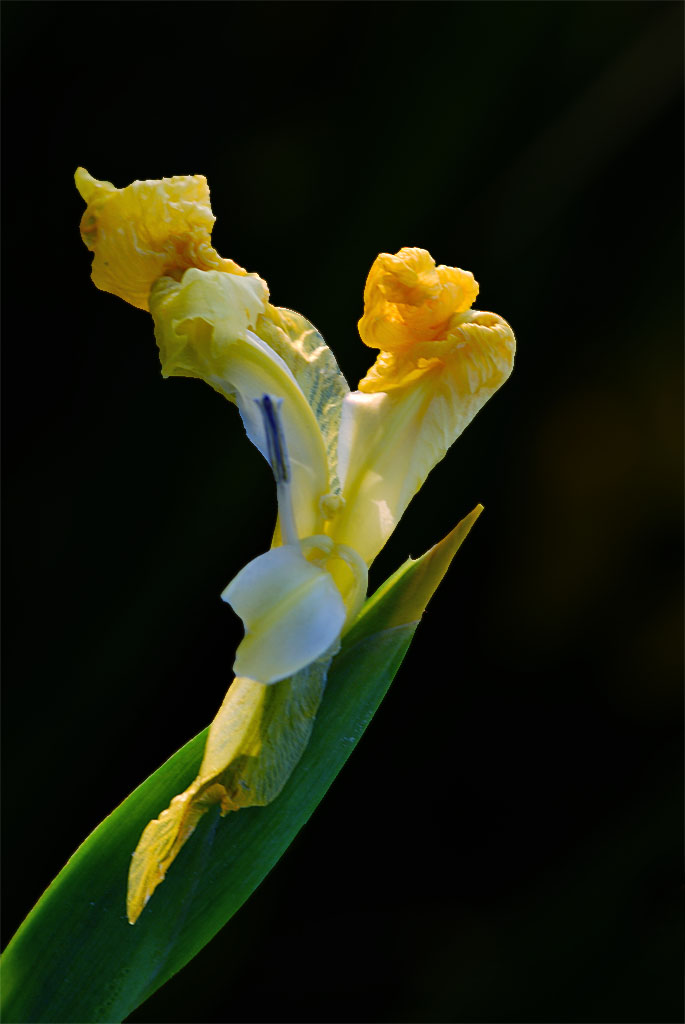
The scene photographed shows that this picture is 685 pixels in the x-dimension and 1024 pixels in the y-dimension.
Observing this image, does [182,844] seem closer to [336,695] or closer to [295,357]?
[336,695]

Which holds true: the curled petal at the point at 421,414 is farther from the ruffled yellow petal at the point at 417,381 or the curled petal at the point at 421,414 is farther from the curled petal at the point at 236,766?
the curled petal at the point at 236,766

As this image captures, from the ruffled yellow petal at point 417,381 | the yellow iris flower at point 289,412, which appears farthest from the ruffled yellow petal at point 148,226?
the ruffled yellow petal at point 417,381

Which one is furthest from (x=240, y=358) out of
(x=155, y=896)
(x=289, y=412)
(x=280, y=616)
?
(x=155, y=896)

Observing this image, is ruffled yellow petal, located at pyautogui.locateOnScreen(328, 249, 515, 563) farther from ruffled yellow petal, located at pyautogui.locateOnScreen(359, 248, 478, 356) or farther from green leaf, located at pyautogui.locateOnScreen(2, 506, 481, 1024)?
green leaf, located at pyautogui.locateOnScreen(2, 506, 481, 1024)

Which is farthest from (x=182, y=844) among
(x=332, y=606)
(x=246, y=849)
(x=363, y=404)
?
(x=363, y=404)

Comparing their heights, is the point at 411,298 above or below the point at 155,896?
above

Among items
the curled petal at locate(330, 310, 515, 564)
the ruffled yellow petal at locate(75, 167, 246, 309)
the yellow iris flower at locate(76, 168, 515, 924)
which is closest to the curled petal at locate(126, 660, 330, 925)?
the yellow iris flower at locate(76, 168, 515, 924)

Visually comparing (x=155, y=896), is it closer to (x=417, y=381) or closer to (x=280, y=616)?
(x=280, y=616)

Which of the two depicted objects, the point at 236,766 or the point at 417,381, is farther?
the point at 417,381
